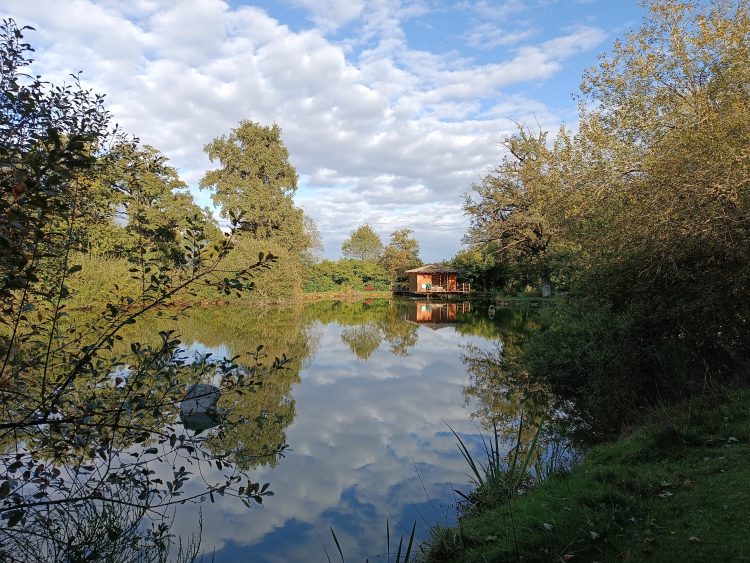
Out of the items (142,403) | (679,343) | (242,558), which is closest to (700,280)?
(679,343)

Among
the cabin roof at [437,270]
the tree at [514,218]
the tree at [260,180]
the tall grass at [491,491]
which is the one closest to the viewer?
the tall grass at [491,491]

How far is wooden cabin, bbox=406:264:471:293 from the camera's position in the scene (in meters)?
46.7

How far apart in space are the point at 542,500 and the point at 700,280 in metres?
5.92

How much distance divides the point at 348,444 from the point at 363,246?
56.7 metres

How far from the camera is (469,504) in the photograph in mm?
5930

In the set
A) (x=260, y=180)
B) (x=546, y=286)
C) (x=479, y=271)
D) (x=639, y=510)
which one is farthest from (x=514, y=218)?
(x=639, y=510)

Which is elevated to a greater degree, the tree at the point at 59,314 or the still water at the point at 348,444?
the tree at the point at 59,314

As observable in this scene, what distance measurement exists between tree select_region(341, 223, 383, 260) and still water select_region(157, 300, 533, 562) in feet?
147

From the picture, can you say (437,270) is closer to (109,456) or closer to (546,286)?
(546,286)

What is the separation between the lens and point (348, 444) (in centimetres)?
868

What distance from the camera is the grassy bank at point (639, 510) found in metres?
3.49

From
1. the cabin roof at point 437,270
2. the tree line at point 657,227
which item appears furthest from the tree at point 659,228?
the cabin roof at point 437,270

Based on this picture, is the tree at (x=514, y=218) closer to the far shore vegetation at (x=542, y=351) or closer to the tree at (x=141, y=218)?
the far shore vegetation at (x=542, y=351)

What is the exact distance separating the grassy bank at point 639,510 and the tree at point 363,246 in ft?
189
